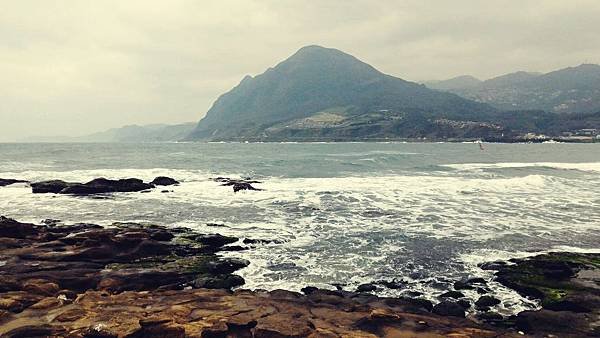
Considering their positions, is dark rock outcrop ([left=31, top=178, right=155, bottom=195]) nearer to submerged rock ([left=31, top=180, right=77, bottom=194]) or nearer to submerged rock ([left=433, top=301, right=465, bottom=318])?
submerged rock ([left=31, top=180, right=77, bottom=194])

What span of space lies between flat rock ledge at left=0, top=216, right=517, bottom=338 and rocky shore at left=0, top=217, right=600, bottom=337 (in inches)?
1.9

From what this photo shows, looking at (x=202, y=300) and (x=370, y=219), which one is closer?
(x=202, y=300)

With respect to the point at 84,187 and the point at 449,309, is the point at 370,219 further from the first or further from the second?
the point at 84,187

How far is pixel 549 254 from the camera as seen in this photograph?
81.8 ft

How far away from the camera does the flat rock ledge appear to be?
1389cm

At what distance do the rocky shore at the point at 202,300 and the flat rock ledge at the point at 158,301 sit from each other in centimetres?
5

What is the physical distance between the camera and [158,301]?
669 inches

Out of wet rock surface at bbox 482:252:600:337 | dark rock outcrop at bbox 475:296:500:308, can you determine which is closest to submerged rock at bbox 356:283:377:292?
dark rock outcrop at bbox 475:296:500:308

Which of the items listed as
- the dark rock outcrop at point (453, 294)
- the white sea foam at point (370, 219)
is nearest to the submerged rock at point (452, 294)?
the dark rock outcrop at point (453, 294)

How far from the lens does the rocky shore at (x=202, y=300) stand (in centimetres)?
1411

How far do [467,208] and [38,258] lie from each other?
36.4m

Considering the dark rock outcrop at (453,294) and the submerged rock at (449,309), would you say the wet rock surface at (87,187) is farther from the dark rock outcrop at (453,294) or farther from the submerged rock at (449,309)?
the submerged rock at (449,309)

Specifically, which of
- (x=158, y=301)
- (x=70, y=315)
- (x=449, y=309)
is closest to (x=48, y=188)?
(x=158, y=301)

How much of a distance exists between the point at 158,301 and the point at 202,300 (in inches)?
71.9
